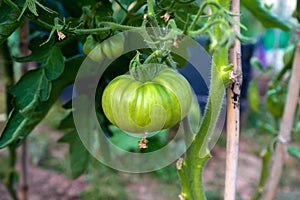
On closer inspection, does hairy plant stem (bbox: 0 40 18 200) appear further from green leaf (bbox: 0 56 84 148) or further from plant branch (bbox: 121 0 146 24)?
plant branch (bbox: 121 0 146 24)

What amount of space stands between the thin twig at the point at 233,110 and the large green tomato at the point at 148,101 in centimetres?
7

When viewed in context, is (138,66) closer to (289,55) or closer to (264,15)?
(264,15)

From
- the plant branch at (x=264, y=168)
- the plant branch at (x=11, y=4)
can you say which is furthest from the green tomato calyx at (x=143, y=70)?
the plant branch at (x=264, y=168)

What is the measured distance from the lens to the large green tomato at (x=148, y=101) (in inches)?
15.6

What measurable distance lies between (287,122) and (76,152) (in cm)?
41

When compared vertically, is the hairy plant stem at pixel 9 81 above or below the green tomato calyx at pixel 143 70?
below

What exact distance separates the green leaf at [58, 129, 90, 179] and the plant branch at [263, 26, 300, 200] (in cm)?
38

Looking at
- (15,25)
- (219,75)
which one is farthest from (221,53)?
(15,25)

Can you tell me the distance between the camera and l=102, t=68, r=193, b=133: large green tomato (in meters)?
0.40

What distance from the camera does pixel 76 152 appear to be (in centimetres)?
78

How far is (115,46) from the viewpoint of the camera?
1.63ft

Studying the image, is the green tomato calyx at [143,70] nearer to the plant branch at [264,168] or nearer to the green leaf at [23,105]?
the green leaf at [23,105]

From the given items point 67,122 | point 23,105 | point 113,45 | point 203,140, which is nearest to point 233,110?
point 203,140

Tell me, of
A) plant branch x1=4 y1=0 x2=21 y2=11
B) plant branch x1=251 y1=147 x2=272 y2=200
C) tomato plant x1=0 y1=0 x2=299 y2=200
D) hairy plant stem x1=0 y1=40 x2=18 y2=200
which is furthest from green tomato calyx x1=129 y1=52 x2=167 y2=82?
plant branch x1=251 y1=147 x2=272 y2=200
